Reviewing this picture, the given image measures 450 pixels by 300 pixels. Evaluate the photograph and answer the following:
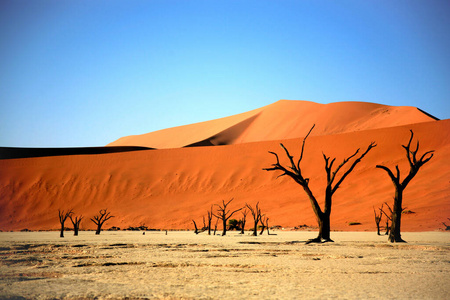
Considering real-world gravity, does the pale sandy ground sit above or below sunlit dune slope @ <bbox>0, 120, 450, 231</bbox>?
below

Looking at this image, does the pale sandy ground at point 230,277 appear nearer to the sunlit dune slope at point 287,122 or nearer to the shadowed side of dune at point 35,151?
the sunlit dune slope at point 287,122

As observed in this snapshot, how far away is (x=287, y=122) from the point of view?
9625 centimetres

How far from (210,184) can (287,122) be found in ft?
140

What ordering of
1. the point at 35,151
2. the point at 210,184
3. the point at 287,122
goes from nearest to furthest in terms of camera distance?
the point at 210,184 < the point at 35,151 < the point at 287,122

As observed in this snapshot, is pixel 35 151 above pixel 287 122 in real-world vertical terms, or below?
below

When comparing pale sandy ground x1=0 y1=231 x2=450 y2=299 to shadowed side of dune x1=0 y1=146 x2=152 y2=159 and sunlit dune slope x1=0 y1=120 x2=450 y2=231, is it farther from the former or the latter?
shadowed side of dune x1=0 y1=146 x2=152 y2=159

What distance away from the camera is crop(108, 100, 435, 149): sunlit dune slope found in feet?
270

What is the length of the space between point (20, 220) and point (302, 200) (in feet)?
96.4

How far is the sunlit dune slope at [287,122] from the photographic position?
8225cm

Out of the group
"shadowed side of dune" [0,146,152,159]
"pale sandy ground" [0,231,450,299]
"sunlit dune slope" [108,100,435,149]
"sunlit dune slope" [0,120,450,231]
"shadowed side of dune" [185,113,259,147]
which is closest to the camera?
"pale sandy ground" [0,231,450,299]

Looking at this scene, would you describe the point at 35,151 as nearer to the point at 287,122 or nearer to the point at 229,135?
the point at 229,135

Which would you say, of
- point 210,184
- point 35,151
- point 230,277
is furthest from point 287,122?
point 230,277

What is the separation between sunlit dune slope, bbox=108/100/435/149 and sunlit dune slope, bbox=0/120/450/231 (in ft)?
79.9

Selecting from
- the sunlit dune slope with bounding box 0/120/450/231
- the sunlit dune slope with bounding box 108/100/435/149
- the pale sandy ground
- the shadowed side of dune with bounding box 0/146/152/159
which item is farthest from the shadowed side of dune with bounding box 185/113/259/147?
the pale sandy ground
